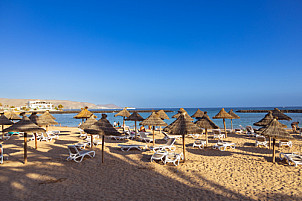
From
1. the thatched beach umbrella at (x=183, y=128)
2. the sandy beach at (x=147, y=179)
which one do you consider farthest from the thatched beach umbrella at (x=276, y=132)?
the thatched beach umbrella at (x=183, y=128)

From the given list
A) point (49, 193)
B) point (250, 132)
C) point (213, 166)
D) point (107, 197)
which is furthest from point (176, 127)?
point (250, 132)

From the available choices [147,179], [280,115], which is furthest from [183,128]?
[280,115]

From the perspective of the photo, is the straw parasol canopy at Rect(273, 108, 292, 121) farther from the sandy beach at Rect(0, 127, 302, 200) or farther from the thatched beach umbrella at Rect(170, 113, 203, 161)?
the thatched beach umbrella at Rect(170, 113, 203, 161)

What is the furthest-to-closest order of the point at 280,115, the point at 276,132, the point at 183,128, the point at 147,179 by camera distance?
the point at 280,115
the point at 183,128
the point at 276,132
the point at 147,179

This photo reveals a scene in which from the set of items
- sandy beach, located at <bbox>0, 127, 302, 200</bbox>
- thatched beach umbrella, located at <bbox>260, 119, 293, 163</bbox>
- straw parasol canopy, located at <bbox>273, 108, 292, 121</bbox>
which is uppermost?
straw parasol canopy, located at <bbox>273, 108, 292, 121</bbox>

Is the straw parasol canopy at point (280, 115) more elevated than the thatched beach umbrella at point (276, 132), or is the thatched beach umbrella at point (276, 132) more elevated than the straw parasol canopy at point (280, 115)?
the straw parasol canopy at point (280, 115)

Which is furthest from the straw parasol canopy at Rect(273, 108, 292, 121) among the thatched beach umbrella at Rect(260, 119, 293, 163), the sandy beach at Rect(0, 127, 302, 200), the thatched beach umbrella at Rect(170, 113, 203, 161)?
the thatched beach umbrella at Rect(170, 113, 203, 161)

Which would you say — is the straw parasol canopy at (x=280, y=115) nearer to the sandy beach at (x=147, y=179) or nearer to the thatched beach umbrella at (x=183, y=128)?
the sandy beach at (x=147, y=179)

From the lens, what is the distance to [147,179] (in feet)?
19.3

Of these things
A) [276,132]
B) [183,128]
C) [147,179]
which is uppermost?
[183,128]

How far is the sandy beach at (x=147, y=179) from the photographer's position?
4.73m

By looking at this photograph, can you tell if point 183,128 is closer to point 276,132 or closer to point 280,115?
point 276,132

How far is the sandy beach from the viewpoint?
473cm

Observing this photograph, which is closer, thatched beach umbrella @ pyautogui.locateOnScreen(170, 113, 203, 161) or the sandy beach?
the sandy beach
